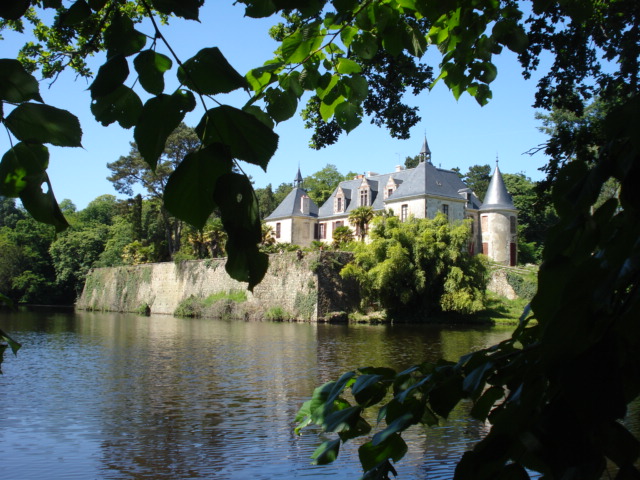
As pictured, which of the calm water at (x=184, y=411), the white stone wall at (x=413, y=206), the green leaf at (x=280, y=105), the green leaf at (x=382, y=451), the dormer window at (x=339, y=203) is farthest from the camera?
the dormer window at (x=339, y=203)

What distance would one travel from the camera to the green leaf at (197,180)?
0.80m

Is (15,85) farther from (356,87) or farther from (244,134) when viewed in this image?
(356,87)

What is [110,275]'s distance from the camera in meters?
43.5

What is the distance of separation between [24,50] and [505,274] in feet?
90.1

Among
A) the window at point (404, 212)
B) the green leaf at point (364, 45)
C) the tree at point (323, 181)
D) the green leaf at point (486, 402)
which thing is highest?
the tree at point (323, 181)

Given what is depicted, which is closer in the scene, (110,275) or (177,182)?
(177,182)

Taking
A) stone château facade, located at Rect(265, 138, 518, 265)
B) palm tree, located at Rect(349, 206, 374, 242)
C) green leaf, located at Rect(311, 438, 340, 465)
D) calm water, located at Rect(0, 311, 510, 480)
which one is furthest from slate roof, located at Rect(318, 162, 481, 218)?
green leaf, located at Rect(311, 438, 340, 465)

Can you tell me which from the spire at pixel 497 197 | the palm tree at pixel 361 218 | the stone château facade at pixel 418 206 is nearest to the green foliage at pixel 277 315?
the palm tree at pixel 361 218

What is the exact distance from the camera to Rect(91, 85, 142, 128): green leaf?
961 millimetres

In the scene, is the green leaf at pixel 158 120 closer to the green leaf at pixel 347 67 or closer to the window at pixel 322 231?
the green leaf at pixel 347 67

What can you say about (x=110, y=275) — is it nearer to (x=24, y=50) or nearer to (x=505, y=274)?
(x=505, y=274)

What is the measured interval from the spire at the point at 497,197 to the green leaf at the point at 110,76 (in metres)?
38.9

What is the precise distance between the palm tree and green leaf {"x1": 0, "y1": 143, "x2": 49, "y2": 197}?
3359 cm

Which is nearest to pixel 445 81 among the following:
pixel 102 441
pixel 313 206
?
pixel 102 441
